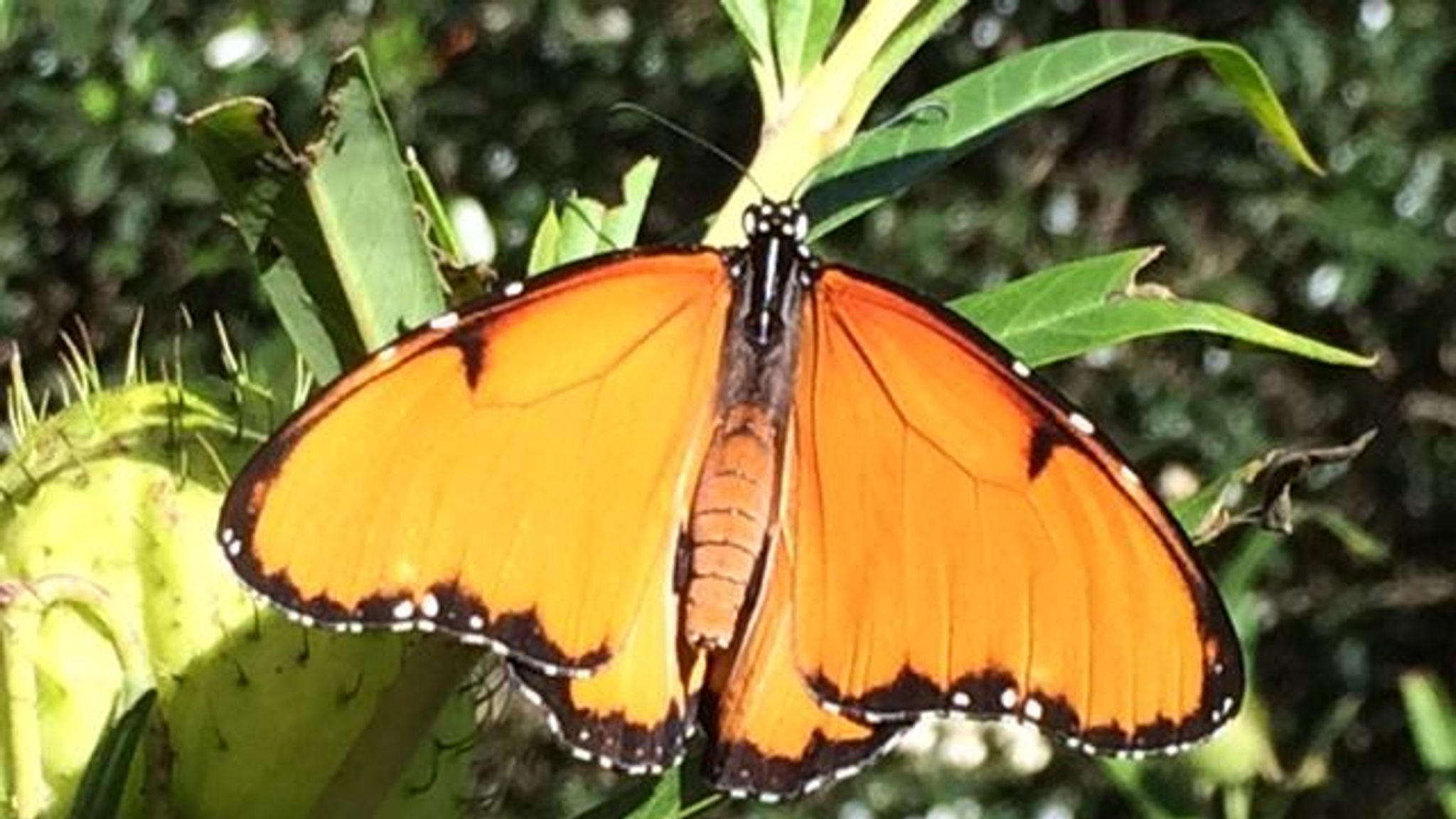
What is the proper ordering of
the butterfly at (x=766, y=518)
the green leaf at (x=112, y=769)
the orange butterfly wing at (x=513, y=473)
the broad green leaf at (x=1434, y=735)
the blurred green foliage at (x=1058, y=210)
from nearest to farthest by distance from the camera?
the green leaf at (x=112, y=769)
the orange butterfly wing at (x=513, y=473)
the butterfly at (x=766, y=518)
the broad green leaf at (x=1434, y=735)
the blurred green foliage at (x=1058, y=210)

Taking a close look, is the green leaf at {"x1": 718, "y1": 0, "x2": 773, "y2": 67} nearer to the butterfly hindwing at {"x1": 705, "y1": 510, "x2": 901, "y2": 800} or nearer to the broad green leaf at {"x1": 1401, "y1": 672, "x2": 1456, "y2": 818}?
the butterfly hindwing at {"x1": 705, "y1": 510, "x2": 901, "y2": 800}

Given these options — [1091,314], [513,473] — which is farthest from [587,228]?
[1091,314]

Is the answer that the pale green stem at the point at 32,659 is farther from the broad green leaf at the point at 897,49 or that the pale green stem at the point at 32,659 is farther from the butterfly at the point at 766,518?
the broad green leaf at the point at 897,49

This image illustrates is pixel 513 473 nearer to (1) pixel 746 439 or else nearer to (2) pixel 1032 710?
(1) pixel 746 439

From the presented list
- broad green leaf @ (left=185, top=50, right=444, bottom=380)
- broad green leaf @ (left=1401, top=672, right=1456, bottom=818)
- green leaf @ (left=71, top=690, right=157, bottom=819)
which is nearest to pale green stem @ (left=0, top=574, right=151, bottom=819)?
green leaf @ (left=71, top=690, right=157, bottom=819)

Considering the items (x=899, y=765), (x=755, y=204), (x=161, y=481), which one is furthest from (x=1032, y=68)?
(x=899, y=765)

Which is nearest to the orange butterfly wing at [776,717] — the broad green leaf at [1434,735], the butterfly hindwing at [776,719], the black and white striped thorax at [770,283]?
the butterfly hindwing at [776,719]

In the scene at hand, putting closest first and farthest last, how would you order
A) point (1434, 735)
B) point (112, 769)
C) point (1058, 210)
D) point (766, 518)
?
point (112, 769), point (766, 518), point (1434, 735), point (1058, 210)

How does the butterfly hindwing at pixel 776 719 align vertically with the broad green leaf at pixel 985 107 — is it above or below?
below
